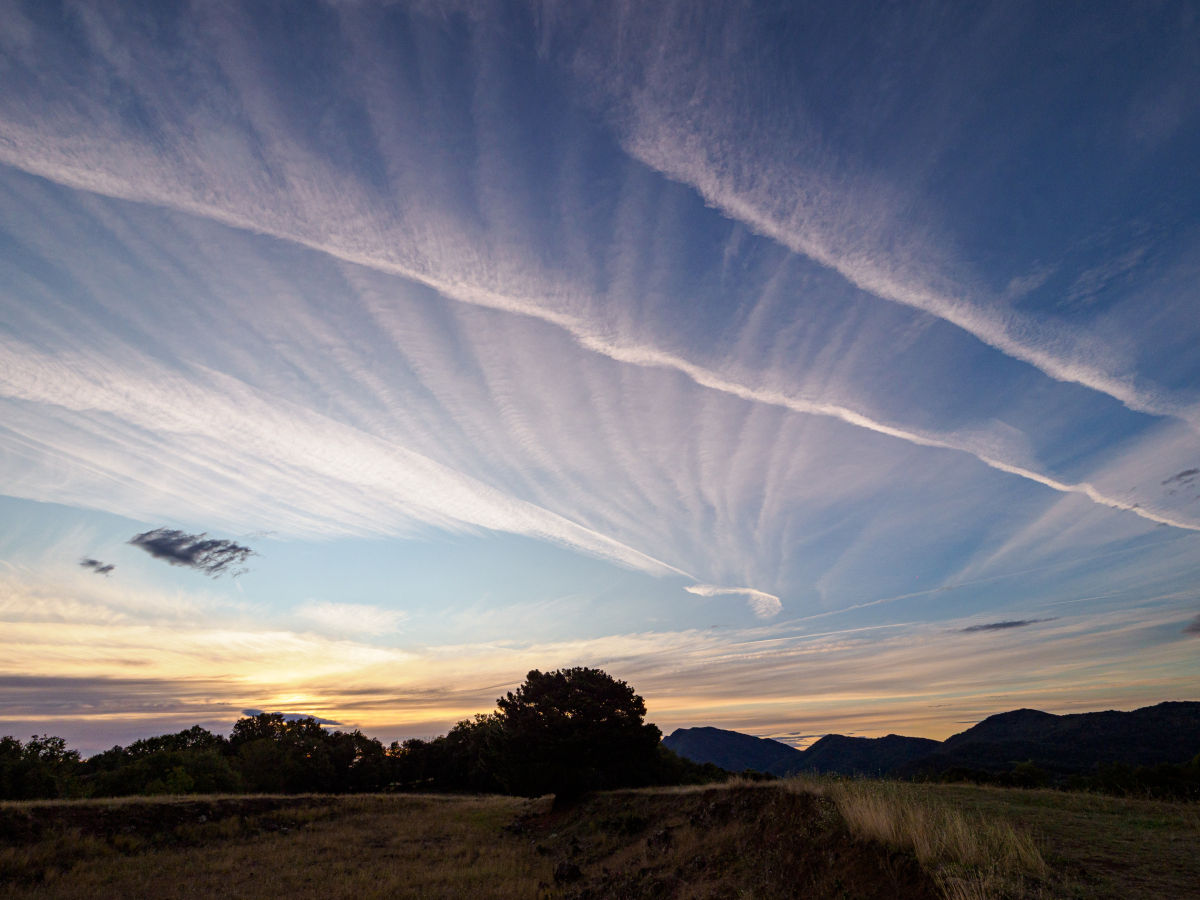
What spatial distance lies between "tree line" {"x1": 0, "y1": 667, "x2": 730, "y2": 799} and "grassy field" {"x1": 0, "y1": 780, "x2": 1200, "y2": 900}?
11.8 feet

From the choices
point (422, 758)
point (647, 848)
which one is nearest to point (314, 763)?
point (422, 758)

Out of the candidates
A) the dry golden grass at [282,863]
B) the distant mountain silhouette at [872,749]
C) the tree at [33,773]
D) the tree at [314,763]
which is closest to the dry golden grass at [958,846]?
the dry golden grass at [282,863]

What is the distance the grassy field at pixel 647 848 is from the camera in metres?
8.86

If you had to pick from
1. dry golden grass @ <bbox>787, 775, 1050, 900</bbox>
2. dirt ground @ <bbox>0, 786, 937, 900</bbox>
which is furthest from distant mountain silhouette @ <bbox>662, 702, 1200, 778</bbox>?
dry golden grass @ <bbox>787, 775, 1050, 900</bbox>

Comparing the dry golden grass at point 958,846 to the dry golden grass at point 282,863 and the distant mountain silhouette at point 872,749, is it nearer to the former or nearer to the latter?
the dry golden grass at point 282,863

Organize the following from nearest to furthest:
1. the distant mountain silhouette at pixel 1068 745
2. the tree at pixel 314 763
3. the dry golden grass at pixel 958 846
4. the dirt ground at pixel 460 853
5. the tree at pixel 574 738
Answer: the dry golden grass at pixel 958 846 → the dirt ground at pixel 460 853 → the tree at pixel 574 738 → the tree at pixel 314 763 → the distant mountain silhouette at pixel 1068 745

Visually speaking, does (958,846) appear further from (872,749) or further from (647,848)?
(872,749)

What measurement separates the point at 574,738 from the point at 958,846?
28714 mm

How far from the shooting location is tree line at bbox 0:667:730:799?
3456 centimetres

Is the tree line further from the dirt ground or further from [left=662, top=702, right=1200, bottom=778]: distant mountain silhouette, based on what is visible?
[left=662, top=702, right=1200, bottom=778]: distant mountain silhouette

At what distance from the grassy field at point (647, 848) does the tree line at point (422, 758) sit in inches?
142

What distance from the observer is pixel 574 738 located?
111ft

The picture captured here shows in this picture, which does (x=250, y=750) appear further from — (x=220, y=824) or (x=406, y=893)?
(x=406, y=893)

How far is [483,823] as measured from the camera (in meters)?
35.8
